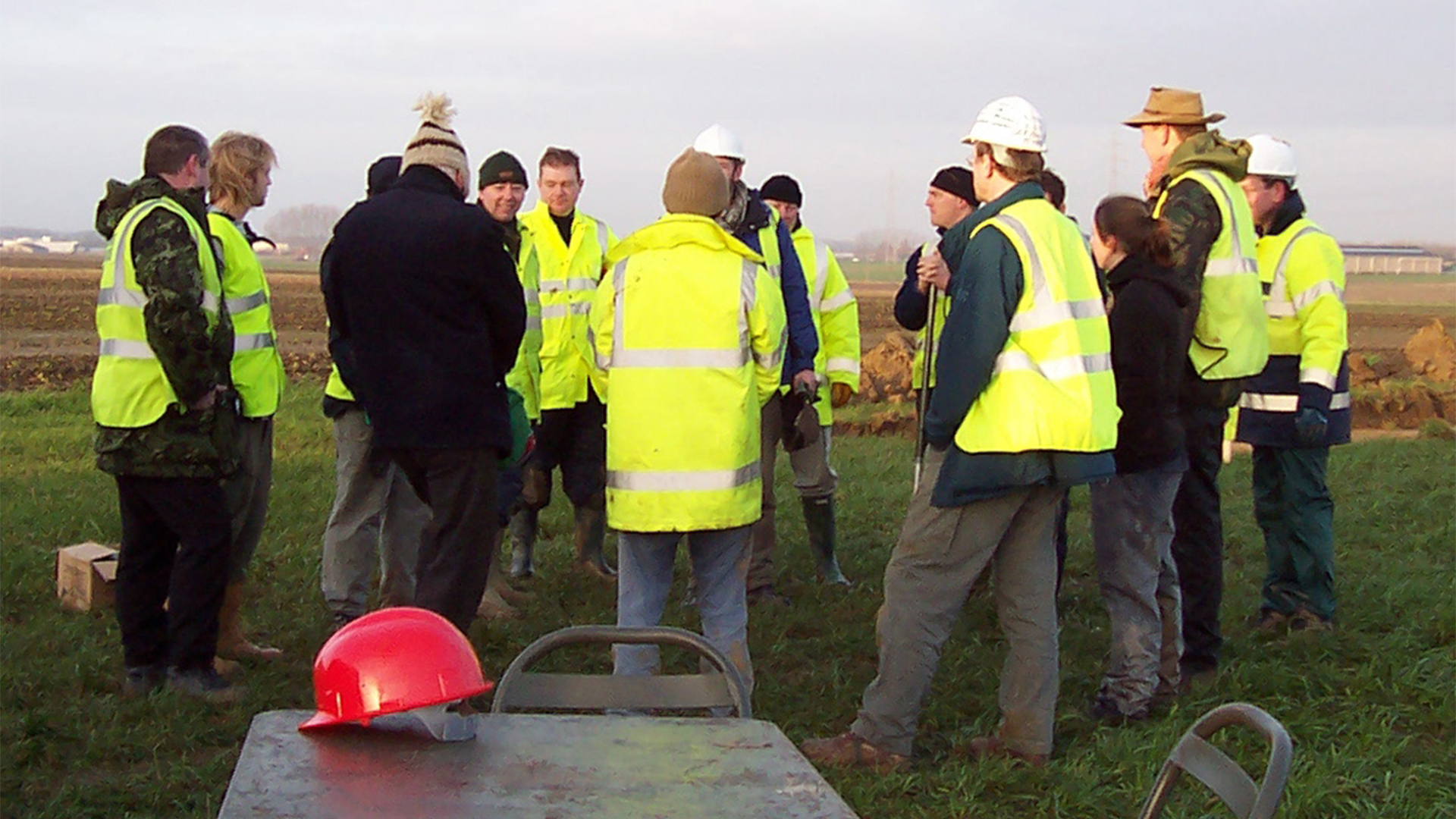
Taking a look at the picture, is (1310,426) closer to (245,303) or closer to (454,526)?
(454,526)

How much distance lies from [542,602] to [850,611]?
152 cm

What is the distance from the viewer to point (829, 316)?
8.27 meters

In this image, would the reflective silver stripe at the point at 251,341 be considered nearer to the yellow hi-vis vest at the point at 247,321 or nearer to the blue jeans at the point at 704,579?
the yellow hi-vis vest at the point at 247,321

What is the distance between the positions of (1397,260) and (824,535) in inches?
5238

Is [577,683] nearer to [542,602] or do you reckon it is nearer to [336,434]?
[336,434]

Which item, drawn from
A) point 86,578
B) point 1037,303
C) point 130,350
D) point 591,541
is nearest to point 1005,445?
point 1037,303

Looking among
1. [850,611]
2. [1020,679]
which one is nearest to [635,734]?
[1020,679]

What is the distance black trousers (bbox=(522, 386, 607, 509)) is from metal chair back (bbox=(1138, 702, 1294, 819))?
509 centimetres

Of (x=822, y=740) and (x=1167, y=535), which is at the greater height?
(x=1167, y=535)

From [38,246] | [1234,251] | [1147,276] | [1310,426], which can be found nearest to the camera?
[1147,276]

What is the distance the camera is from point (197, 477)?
A: 5.88 m

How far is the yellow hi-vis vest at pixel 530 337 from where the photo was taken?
289 inches

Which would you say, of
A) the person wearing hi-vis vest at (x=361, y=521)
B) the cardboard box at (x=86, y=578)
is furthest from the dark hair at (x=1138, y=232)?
the cardboard box at (x=86, y=578)

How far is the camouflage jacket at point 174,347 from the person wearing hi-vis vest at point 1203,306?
3578 millimetres
